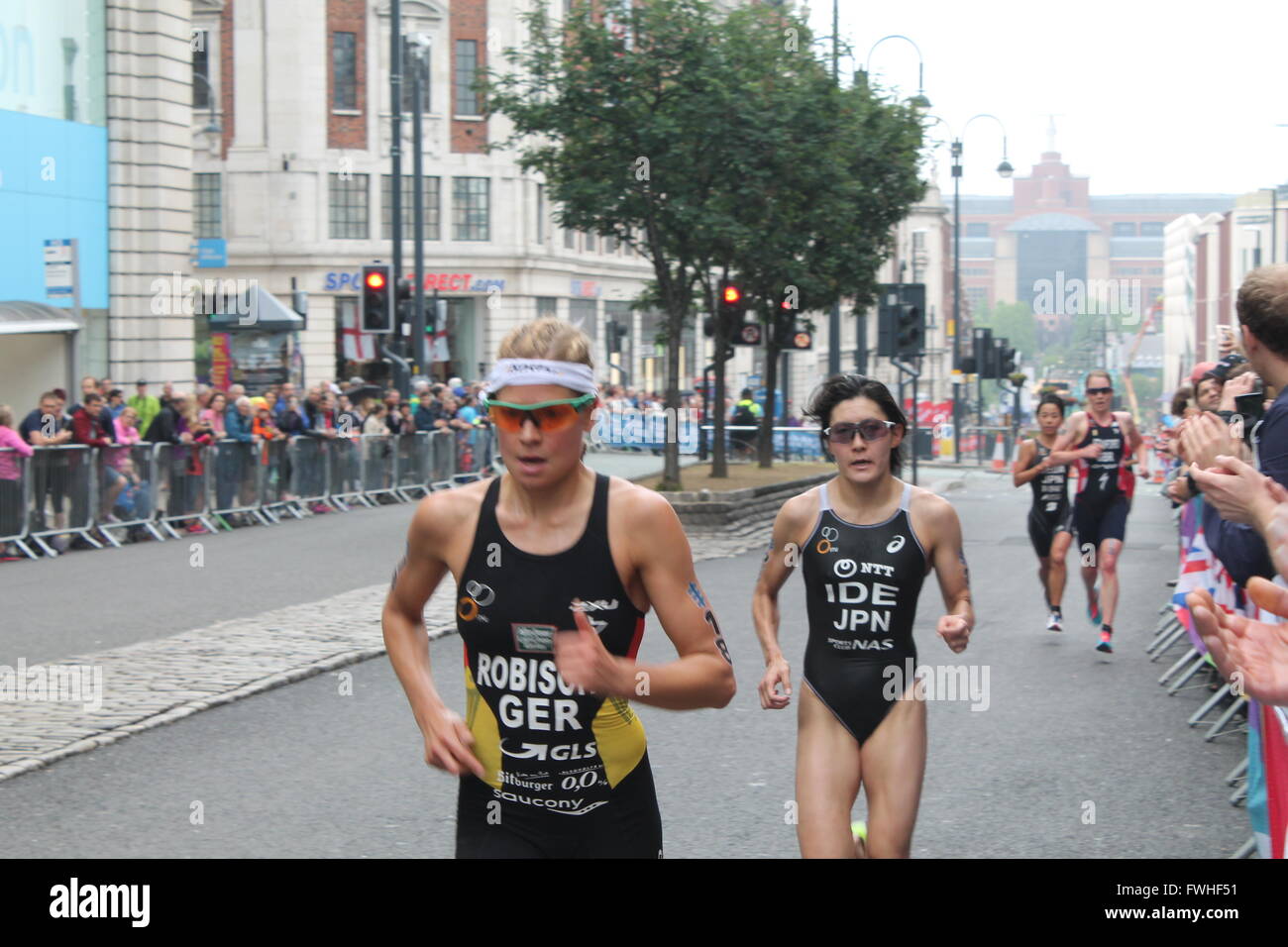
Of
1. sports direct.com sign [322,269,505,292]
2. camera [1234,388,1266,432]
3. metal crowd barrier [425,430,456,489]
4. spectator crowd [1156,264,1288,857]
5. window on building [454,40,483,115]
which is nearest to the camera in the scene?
spectator crowd [1156,264,1288,857]

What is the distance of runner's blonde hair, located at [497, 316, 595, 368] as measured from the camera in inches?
143

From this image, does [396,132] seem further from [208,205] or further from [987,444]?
[987,444]

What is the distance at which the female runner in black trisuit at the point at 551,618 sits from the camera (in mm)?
3545

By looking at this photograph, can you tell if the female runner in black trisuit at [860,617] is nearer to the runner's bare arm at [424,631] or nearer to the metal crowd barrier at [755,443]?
the runner's bare arm at [424,631]

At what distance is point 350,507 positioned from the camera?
954 inches

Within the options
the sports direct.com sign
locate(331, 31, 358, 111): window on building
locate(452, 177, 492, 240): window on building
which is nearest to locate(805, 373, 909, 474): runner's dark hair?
the sports direct.com sign

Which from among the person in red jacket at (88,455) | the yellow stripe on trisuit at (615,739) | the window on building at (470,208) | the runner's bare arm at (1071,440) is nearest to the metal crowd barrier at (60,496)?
the person in red jacket at (88,455)

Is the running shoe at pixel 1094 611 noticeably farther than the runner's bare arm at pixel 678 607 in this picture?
Yes

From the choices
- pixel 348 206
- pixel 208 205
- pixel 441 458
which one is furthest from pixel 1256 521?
pixel 208 205

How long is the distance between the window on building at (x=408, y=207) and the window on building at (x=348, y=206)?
2.01 feet

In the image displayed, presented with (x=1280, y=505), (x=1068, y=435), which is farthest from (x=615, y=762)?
(x=1068, y=435)

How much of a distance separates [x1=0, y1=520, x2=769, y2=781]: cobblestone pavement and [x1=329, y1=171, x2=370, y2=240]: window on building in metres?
41.8

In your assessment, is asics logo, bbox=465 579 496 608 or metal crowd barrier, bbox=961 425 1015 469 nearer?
asics logo, bbox=465 579 496 608

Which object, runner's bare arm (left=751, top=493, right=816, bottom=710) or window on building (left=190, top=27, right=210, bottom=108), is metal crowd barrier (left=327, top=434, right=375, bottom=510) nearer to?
runner's bare arm (left=751, top=493, right=816, bottom=710)
